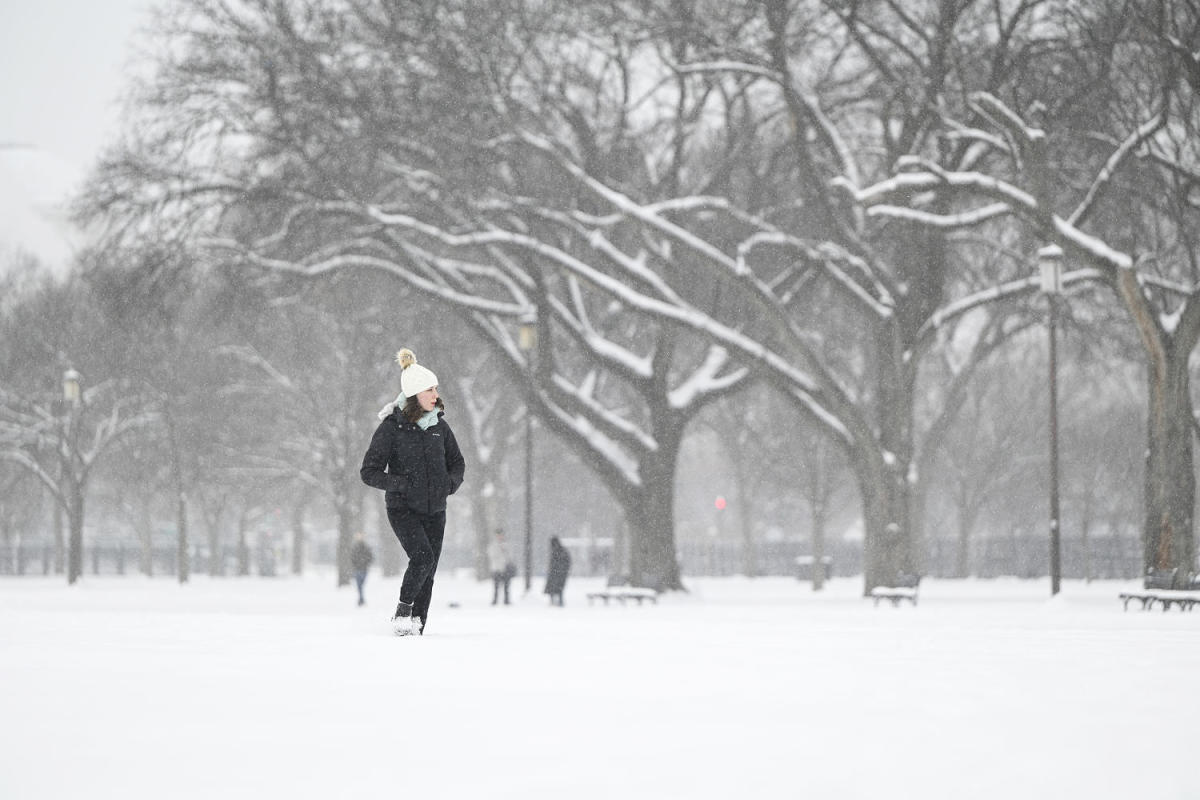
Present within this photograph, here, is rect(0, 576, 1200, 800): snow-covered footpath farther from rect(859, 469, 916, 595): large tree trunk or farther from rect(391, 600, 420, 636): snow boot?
rect(859, 469, 916, 595): large tree trunk

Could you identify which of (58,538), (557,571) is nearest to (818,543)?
(557,571)

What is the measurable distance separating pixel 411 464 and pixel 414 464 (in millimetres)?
22

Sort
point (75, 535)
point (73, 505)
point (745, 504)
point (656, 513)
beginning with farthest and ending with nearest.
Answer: point (745, 504)
point (73, 505)
point (75, 535)
point (656, 513)

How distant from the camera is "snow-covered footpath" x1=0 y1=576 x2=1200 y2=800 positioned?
587cm

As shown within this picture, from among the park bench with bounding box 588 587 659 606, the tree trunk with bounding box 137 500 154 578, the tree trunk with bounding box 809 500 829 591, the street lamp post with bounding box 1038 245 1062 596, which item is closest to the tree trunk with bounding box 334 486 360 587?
the tree trunk with bounding box 809 500 829 591

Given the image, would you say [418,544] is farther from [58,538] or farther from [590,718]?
[58,538]

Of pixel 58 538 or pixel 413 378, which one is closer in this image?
pixel 413 378

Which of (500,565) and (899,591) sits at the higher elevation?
(500,565)

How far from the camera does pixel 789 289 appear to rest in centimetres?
3459

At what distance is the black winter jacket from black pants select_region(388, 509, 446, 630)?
0.30ft

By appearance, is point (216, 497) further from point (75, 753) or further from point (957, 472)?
point (75, 753)

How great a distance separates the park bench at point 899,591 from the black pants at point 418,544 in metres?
15.8

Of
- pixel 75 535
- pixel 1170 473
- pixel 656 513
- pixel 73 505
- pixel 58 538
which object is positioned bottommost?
pixel 58 538

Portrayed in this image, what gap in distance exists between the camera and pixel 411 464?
37.6 feet
